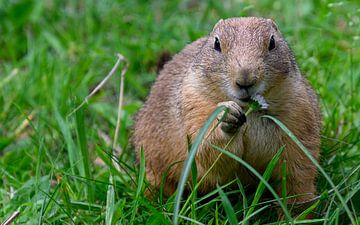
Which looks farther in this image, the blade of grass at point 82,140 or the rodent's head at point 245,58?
the blade of grass at point 82,140

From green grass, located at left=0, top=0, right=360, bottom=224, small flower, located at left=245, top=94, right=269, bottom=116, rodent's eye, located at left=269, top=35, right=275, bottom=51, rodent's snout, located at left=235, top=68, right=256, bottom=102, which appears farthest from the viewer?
green grass, located at left=0, top=0, right=360, bottom=224

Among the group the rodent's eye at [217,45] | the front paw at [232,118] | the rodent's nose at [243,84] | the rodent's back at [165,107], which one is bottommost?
the rodent's back at [165,107]

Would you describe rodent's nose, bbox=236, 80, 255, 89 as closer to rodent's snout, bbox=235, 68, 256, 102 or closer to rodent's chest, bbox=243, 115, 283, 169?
rodent's snout, bbox=235, 68, 256, 102

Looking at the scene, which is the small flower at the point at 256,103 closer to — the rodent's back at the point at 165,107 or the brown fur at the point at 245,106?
the brown fur at the point at 245,106

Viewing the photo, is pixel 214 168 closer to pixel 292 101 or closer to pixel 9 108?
pixel 292 101

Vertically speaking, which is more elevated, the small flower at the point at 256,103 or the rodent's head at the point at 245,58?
the rodent's head at the point at 245,58

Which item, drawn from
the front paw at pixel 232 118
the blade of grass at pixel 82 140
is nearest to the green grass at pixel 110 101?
the blade of grass at pixel 82 140

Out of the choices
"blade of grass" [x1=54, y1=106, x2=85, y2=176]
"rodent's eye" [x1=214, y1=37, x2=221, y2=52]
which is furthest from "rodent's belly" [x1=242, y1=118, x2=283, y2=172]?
"blade of grass" [x1=54, y1=106, x2=85, y2=176]

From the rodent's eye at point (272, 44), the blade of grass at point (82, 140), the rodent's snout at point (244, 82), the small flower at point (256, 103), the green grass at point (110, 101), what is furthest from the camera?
the blade of grass at point (82, 140)

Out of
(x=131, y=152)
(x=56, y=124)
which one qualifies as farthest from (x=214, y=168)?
(x=56, y=124)

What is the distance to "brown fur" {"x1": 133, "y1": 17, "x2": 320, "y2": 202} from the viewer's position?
3.84 metres

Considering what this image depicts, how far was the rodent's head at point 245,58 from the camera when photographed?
369 centimetres

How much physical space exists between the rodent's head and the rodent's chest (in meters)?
0.28

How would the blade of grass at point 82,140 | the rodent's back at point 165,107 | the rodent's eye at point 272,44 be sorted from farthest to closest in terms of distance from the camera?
the blade of grass at point 82,140 → the rodent's back at point 165,107 → the rodent's eye at point 272,44
